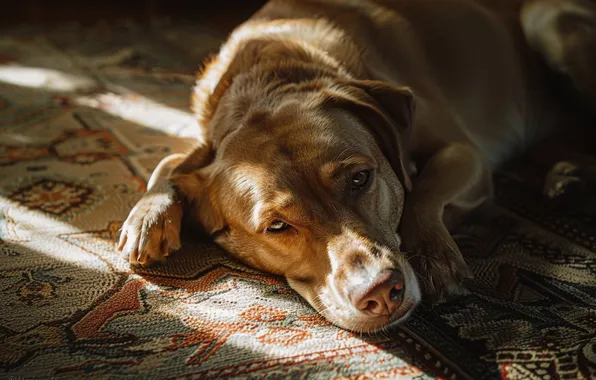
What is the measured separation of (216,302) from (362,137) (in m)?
0.74

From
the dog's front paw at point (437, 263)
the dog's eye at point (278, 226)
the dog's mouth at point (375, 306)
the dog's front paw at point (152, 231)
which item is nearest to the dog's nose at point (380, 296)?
the dog's mouth at point (375, 306)

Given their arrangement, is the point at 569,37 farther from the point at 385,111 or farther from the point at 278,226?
the point at 278,226

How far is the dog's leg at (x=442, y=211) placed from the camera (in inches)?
73.8

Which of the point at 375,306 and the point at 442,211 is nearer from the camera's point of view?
the point at 375,306

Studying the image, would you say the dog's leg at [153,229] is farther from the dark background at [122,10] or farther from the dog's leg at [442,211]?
the dark background at [122,10]

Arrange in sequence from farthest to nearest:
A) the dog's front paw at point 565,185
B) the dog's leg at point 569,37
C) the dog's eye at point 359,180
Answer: the dog's leg at point 569,37, the dog's front paw at point 565,185, the dog's eye at point 359,180

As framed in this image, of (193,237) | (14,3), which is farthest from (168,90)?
(14,3)

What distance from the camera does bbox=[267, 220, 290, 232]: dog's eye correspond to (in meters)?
1.91

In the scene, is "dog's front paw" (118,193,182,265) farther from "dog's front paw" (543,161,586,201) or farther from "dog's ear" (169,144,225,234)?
"dog's front paw" (543,161,586,201)

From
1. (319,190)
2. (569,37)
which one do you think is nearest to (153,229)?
(319,190)

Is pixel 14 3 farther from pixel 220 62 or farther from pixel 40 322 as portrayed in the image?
pixel 40 322

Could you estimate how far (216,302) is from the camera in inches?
73.6

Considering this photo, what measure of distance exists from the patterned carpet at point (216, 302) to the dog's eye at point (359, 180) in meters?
0.39

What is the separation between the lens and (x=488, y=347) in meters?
1.55
